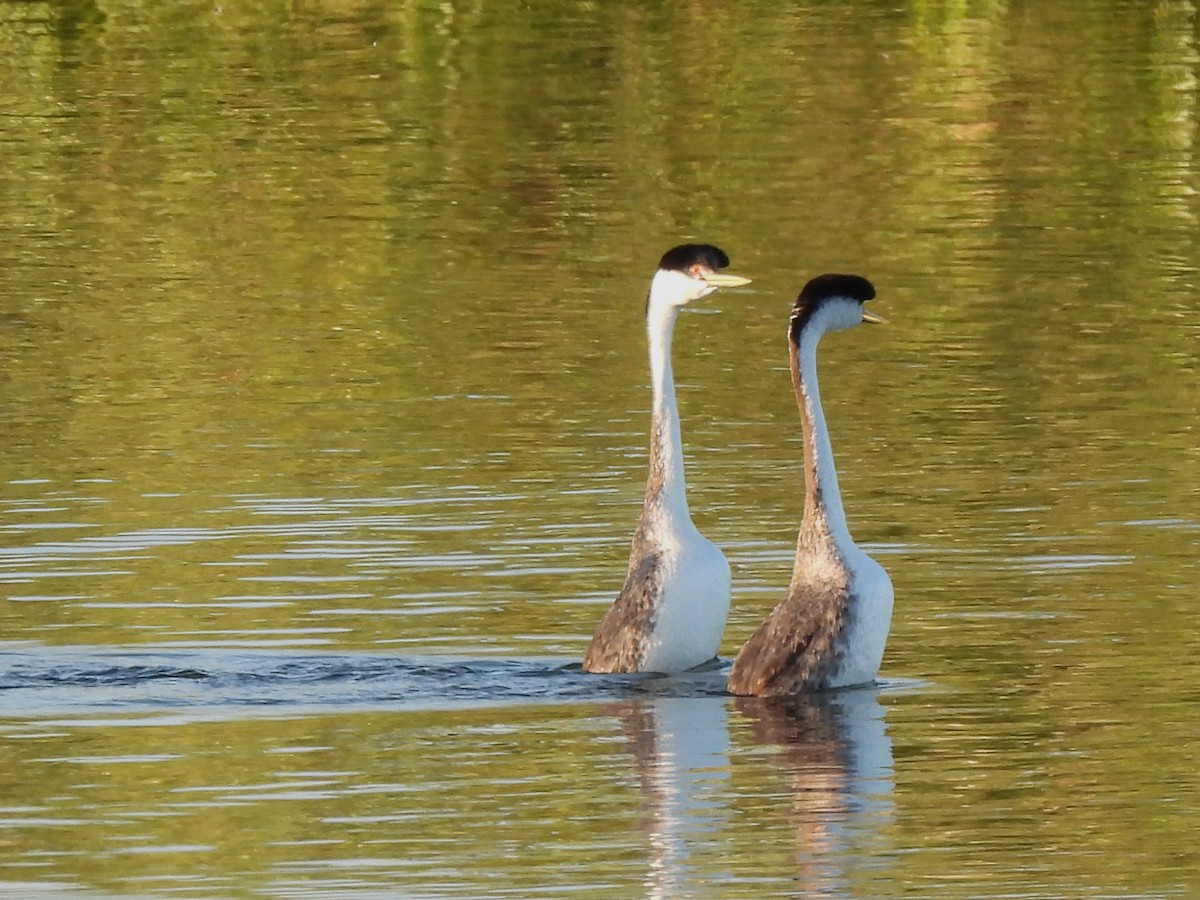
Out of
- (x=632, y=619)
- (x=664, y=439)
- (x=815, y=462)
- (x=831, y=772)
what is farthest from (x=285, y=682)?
(x=831, y=772)

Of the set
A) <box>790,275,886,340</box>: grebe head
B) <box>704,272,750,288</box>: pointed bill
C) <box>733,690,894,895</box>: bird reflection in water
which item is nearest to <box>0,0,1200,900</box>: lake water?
<box>733,690,894,895</box>: bird reflection in water

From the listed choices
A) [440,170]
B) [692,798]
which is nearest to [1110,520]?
[692,798]

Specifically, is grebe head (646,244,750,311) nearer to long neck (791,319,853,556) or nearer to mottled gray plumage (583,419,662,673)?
long neck (791,319,853,556)

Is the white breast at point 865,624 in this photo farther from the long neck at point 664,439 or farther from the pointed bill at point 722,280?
the pointed bill at point 722,280

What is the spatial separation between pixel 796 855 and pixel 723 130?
22499 millimetres

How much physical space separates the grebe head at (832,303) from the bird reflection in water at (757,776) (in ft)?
4.78

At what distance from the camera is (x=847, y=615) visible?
11.7 m

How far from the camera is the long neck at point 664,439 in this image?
12742mm

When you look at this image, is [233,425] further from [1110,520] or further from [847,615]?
[847,615]

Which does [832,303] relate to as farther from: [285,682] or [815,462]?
[285,682]

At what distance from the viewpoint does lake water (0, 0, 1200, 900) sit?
989 centimetres

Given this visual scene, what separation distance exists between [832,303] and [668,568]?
1232mm

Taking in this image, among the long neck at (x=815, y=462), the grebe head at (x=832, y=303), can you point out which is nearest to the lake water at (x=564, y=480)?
the long neck at (x=815, y=462)

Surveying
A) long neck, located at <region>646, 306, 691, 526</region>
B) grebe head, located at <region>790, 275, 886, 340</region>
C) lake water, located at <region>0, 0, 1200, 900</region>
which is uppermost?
grebe head, located at <region>790, 275, 886, 340</region>
